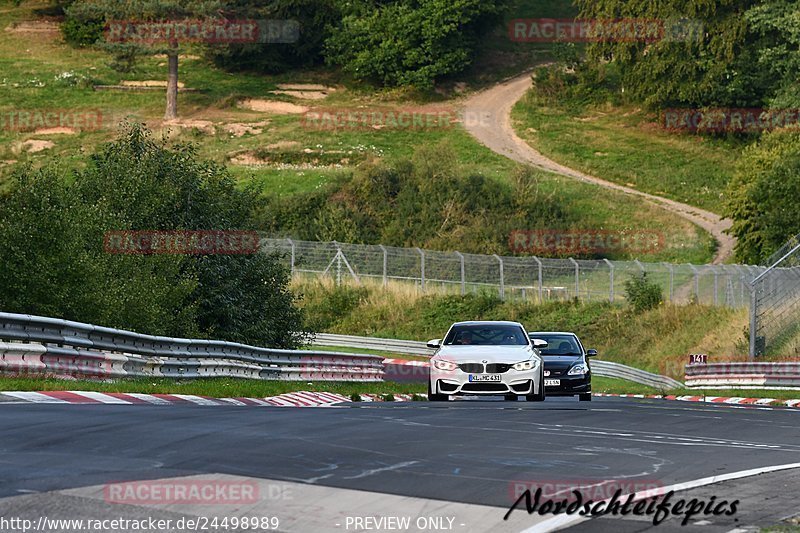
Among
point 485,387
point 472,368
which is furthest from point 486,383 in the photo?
point 472,368

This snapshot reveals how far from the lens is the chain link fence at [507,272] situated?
5184 centimetres

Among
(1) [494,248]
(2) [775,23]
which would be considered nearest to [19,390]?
(1) [494,248]

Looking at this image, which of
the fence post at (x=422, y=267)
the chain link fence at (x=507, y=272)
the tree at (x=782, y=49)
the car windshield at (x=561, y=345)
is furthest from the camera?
the tree at (x=782, y=49)

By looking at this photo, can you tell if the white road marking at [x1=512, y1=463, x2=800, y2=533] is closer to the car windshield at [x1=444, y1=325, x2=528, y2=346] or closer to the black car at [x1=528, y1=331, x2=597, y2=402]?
the car windshield at [x1=444, y1=325, x2=528, y2=346]

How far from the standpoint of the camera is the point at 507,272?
57.3 meters

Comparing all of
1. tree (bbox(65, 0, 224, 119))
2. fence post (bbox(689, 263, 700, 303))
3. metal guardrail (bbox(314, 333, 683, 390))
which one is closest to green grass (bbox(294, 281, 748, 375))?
fence post (bbox(689, 263, 700, 303))

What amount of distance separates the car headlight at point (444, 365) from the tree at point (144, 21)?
72161mm

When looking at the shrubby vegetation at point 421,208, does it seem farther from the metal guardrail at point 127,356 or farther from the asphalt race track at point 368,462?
the asphalt race track at point 368,462

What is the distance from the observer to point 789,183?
188 feet

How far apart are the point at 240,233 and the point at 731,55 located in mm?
60560

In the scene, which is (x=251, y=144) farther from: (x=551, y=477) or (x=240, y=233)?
(x=551, y=477)

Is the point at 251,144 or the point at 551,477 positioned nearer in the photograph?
the point at 551,477

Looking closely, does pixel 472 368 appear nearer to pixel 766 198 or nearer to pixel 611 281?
pixel 611 281

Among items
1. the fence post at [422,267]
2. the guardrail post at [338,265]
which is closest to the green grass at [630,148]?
the fence post at [422,267]
